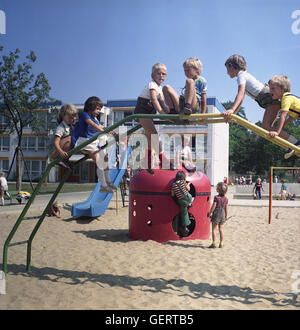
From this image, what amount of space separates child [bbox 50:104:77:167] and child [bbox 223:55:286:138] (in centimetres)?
239

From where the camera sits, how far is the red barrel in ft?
23.1

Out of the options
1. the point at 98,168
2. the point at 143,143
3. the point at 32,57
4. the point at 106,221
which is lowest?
the point at 106,221

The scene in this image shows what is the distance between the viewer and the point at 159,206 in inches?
278

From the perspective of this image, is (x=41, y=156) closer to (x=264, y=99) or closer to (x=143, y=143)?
(x=143, y=143)

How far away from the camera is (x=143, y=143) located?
7121mm

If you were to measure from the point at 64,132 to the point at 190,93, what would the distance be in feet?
6.53

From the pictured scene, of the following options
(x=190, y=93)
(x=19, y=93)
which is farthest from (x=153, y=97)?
(x=19, y=93)

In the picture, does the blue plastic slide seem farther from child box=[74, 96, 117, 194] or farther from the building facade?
the building facade

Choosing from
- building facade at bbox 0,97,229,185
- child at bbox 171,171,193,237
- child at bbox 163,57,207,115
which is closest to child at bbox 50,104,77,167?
child at bbox 163,57,207,115

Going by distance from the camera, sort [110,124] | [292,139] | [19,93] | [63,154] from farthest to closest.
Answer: [110,124] → [19,93] → [63,154] → [292,139]

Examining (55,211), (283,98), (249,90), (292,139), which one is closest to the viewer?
(283,98)

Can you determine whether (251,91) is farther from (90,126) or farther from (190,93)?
(90,126)
